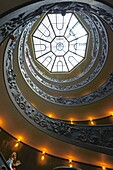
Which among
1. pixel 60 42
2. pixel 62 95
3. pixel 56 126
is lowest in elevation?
pixel 56 126

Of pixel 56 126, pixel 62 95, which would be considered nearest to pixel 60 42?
pixel 62 95

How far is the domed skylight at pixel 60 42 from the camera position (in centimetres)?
1460

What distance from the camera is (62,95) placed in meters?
13.3

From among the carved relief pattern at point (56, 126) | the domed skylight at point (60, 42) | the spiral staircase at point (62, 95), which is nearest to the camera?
the spiral staircase at point (62, 95)

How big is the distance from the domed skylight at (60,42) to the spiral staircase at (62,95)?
39 centimetres

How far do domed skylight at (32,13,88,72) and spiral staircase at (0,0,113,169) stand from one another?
0.39 metres

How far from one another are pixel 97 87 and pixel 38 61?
464cm

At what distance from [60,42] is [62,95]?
411 cm

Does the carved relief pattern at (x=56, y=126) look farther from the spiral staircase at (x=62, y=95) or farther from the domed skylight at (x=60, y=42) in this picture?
the domed skylight at (x=60, y=42)

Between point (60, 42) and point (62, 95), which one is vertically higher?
point (60, 42)

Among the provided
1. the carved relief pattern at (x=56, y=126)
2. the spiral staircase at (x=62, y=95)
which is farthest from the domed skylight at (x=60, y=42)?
the carved relief pattern at (x=56, y=126)

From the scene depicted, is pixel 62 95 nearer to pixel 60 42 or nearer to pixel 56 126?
pixel 56 126

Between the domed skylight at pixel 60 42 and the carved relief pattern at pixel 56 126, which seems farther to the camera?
the domed skylight at pixel 60 42

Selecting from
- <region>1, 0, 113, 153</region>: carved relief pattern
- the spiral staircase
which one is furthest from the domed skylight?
<region>1, 0, 113, 153</region>: carved relief pattern
